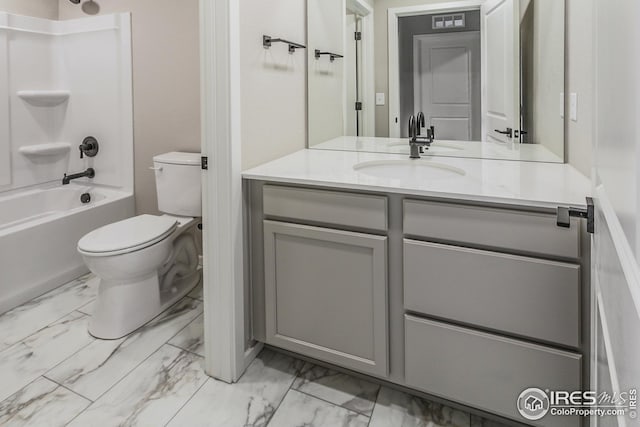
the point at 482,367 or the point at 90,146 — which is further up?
the point at 90,146

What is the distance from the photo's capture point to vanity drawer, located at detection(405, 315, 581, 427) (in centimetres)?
125

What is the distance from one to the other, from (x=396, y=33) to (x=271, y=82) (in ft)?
2.19

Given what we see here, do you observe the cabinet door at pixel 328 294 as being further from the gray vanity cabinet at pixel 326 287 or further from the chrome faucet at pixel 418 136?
the chrome faucet at pixel 418 136

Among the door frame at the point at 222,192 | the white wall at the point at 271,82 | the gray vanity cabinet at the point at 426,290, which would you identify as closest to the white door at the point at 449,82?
the white wall at the point at 271,82

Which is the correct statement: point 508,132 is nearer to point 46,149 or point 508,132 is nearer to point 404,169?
point 404,169

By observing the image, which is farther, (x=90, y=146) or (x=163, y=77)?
(x=90, y=146)

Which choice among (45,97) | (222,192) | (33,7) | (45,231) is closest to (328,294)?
(222,192)

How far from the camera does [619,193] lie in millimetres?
560

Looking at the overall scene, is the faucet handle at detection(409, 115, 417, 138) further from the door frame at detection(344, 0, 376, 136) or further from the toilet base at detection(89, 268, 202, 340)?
the toilet base at detection(89, 268, 202, 340)

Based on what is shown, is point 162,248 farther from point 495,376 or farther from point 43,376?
point 495,376

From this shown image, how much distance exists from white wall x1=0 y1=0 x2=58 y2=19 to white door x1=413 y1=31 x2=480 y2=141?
2.63m

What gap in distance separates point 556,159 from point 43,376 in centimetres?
229

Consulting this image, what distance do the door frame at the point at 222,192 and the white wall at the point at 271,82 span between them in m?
0.09

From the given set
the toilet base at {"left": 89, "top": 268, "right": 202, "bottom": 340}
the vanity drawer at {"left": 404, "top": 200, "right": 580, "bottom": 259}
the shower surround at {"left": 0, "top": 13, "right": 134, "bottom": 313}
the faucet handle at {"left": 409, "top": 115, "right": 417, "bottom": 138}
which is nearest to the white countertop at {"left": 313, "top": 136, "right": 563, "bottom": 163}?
the faucet handle at {"left": 409, "top": 115, "right": 417, "bottom": 138}
